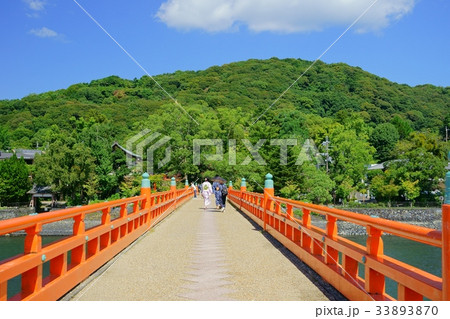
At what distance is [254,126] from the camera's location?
65062mm

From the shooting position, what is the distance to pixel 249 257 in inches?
343

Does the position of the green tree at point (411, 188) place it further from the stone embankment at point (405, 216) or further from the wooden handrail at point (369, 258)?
the wooden handrail at point (369, 258)

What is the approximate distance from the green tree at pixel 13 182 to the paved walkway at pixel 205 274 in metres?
54.0

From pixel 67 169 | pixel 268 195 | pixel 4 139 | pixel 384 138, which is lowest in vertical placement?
pixel 268 195

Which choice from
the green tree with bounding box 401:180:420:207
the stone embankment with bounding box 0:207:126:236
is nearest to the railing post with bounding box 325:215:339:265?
the stone embankment with bounding box 0:207:126:236

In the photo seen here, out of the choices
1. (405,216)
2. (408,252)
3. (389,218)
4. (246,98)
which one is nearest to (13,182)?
(389,218)

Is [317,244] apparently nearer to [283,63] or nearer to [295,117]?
[295,117]

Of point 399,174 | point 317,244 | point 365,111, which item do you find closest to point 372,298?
point 317,244

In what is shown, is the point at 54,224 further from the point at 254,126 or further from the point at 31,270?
the point at 31,270

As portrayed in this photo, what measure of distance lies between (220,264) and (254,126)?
57.7m

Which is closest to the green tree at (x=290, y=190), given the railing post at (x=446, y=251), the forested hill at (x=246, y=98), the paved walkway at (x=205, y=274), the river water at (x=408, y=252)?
the river water at (x=408, y=252)

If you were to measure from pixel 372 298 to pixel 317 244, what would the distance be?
109 inches

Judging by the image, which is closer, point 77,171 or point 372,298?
point 372,298

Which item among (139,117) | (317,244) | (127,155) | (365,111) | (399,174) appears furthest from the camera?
(365,111)
